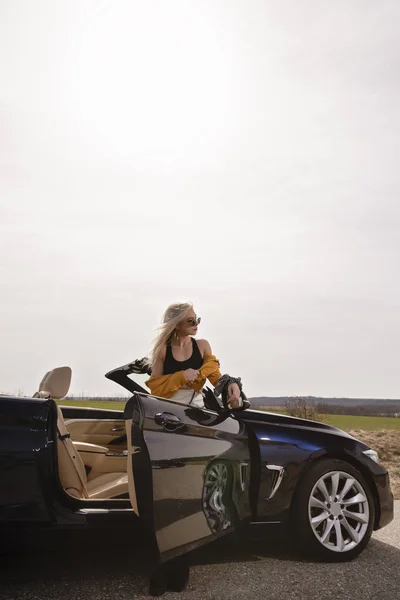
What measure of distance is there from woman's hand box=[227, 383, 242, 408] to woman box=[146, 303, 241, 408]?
26 centimetres

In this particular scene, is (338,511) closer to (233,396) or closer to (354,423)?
(233,396)

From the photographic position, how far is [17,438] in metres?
4.31

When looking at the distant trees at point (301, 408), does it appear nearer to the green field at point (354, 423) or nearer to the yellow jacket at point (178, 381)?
the green field at point (354, 423)

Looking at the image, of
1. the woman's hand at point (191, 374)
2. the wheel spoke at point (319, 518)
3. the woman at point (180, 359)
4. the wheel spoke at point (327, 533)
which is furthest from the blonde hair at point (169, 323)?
the wheel spoke at point (327, 533)

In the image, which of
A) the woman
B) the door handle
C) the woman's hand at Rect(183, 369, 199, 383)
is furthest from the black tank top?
the door handle

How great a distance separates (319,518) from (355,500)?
38 cm

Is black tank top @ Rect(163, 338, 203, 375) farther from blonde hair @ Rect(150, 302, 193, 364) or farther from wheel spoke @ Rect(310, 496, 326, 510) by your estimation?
wheel spoke @ Rect(310, 496, 326, 510)

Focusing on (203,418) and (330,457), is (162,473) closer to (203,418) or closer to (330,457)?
(203,418)

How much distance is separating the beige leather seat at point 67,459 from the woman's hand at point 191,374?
2.92ft

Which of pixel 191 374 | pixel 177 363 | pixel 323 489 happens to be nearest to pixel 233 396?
pixel 191 374

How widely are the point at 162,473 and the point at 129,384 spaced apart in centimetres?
167

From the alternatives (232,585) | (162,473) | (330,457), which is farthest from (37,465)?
(330,457)

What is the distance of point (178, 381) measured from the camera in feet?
17.3

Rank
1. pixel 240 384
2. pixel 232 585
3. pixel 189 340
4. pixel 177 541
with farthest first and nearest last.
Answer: pixel 189 340 → pixel 240 384 → pixel 232 585 → pixel 177 541
